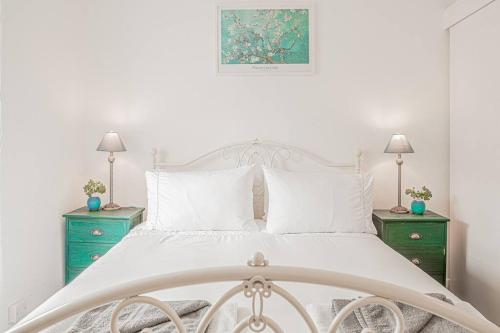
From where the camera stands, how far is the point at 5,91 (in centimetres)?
219

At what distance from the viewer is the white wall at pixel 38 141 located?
2.23 meters

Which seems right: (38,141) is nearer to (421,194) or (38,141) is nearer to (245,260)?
(245,260)

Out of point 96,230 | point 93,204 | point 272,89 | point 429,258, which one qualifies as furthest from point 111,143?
point 429,258

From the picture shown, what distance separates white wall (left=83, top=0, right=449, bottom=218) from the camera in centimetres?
302

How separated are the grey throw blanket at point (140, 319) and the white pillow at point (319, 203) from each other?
4.03 feet

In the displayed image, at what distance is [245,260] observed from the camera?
77.0 inches

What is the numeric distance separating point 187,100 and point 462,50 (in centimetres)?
208

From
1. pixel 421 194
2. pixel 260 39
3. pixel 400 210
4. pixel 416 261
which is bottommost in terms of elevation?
pixel 416 261

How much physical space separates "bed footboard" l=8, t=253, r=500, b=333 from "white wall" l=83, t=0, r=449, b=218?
2269 millimetres

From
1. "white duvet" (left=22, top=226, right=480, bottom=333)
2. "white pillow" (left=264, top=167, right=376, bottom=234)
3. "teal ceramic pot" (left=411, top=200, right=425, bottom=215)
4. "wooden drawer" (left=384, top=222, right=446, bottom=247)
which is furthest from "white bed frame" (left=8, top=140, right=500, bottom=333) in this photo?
"teal ceramic pot" (left=411, top=200, right=425, bottom=215)

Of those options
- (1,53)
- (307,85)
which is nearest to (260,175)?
(307,85)

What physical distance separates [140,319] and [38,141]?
185 cm

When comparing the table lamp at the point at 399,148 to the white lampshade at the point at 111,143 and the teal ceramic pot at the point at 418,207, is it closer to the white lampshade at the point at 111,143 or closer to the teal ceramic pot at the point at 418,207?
the teal ceramic pot at the point at 418,207

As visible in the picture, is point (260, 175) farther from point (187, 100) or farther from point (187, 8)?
point (187, 8)
